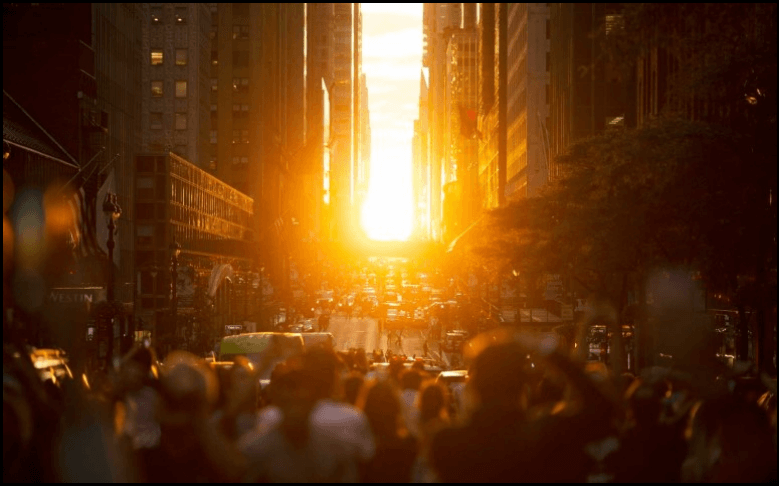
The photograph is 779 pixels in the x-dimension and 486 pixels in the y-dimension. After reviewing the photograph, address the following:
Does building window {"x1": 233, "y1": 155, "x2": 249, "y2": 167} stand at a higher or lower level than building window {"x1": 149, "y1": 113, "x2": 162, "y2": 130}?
lower

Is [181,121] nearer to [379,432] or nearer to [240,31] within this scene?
[240,31]

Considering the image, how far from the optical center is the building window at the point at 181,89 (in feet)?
412

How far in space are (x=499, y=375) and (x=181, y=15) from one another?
120 meters

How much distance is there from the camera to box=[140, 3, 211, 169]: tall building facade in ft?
409

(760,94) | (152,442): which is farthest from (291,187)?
(152,442)

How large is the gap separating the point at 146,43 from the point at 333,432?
12127 cm

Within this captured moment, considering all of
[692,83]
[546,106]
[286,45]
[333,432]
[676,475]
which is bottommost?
[676,475]

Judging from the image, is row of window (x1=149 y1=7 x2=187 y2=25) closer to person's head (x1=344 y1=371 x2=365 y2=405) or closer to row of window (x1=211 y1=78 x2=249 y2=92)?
row of window (x1=211 y1=78 x2=249 y2=92)

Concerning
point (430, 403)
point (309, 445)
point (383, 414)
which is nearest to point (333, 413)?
point (309, 445)

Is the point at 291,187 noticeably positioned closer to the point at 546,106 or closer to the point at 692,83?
the point at 546,106

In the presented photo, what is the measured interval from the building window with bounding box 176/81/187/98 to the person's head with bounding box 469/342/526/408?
11963 cm

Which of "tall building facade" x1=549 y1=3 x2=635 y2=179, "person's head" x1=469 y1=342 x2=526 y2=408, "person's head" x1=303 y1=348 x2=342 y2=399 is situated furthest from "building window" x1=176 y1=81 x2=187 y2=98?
"person's head" x1=469 y1=342 x2=526 y2=408

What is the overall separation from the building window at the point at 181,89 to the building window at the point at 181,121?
172 centimetres

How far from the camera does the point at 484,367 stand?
8.14 meters
